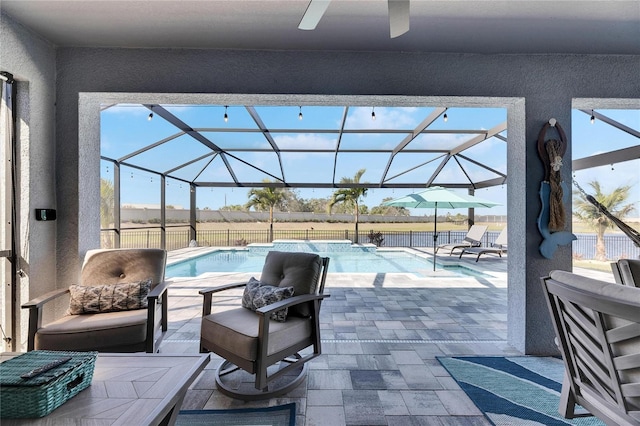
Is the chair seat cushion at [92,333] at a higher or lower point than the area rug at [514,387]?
higher

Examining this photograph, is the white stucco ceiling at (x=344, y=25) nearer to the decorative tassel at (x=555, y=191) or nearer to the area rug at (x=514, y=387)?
the decorative tassel at (x=555, y=191)

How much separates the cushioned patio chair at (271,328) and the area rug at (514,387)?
1.22m

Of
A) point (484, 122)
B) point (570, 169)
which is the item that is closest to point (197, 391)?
point (570, 169)

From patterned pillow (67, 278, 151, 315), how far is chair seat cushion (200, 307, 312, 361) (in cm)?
66

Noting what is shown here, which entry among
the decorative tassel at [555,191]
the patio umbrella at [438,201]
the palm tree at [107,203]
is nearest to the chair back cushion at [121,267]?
the decorative tassel at [555,191]

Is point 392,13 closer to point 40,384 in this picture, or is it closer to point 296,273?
point 296,273

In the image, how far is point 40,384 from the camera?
1.18 m

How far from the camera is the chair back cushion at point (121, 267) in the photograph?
2.64 meters

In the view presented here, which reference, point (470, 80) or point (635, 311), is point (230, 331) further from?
point (470, 80)

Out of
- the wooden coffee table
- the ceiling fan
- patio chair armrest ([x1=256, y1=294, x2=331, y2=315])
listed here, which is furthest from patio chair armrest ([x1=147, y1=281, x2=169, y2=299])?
the ceiling fan

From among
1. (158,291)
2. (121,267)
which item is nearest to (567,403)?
(158,291)

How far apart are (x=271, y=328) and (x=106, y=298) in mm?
1479

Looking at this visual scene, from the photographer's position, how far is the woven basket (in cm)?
114

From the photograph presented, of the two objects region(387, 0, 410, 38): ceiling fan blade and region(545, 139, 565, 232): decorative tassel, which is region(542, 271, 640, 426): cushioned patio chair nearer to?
region(387, 0, 410, 38): ceiling fan blade
